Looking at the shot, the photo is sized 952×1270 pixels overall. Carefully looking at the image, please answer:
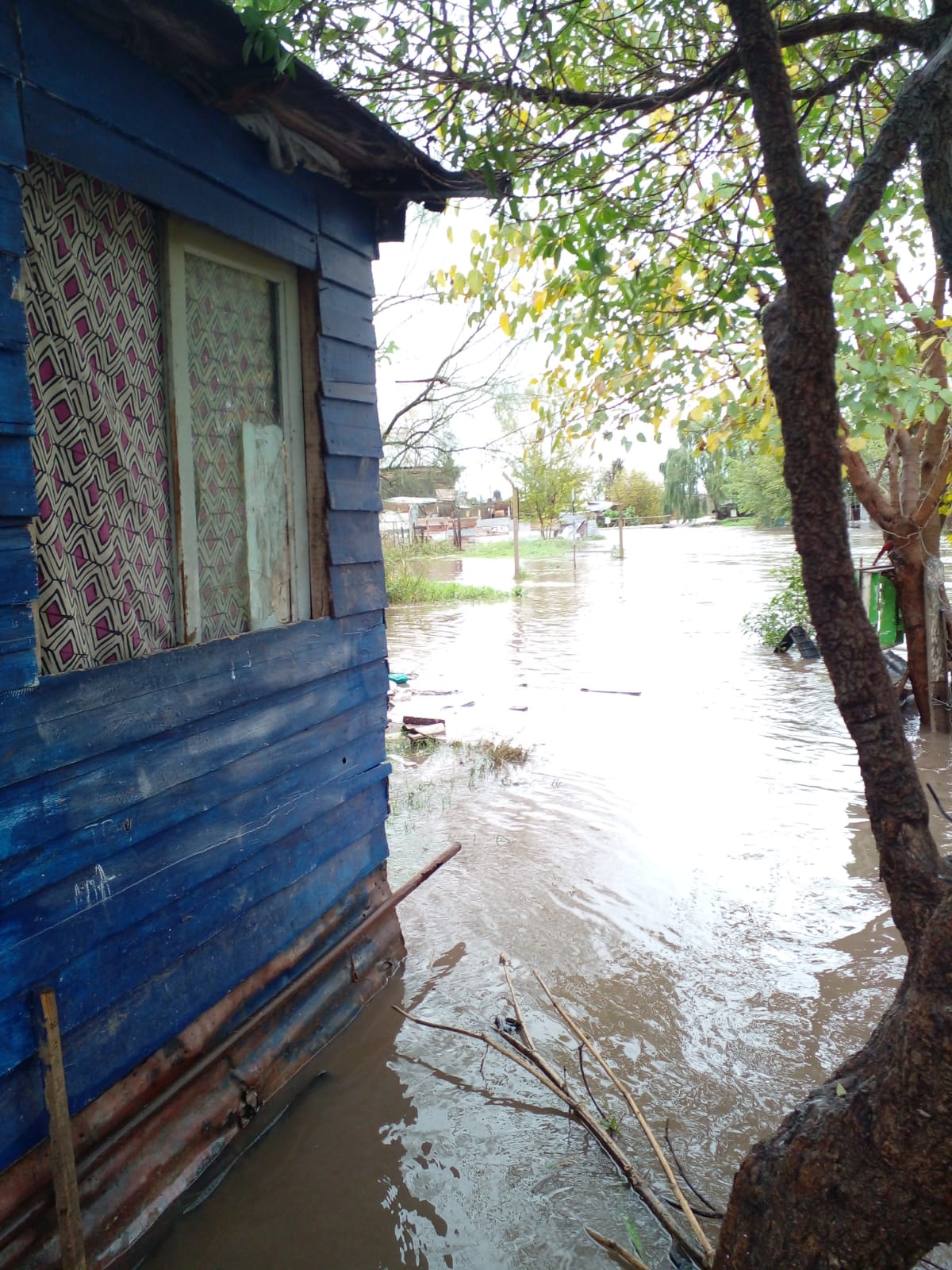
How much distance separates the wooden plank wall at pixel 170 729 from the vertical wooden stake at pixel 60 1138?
44 millimetres

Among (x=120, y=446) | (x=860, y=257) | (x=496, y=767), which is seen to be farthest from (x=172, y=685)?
(x=496, y=767)

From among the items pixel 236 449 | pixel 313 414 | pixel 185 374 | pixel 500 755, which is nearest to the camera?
pixel 185 374

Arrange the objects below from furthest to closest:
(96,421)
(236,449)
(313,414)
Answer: (313,414)
(236,449)
(96,421)

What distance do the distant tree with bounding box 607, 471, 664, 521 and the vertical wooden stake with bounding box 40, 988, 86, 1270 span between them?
63183 millimetres

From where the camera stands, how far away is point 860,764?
6.36 feet

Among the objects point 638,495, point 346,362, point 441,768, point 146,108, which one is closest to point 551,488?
point 441,768

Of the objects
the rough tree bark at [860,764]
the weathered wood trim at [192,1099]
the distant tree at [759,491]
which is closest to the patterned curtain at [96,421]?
the weathered wood trim at [192,1099]

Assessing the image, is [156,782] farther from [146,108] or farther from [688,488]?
[688,488]

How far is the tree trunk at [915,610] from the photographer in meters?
8.15

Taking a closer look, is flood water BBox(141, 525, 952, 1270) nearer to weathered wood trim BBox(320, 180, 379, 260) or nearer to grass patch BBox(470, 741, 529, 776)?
grass patch BBox(470, 741, 529, 776)

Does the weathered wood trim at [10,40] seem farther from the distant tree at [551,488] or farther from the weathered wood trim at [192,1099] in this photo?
the distant tree at [551,488]

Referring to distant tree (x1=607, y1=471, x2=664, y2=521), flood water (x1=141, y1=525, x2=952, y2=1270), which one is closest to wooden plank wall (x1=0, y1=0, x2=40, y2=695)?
flood water (x1=141, y1=525, x2=952, y2=1270)

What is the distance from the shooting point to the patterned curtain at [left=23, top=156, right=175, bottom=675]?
2557mm

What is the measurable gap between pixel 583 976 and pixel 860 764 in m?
3.12
